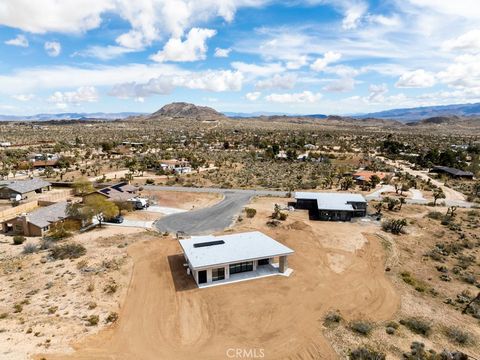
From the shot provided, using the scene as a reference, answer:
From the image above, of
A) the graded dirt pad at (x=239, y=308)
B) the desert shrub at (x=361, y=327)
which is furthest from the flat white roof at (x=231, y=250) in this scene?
the desert shrub at (x=361, y=327)

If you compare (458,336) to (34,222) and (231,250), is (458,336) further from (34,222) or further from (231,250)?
(34,222)

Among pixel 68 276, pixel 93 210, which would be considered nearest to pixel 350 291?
pixel 68 276

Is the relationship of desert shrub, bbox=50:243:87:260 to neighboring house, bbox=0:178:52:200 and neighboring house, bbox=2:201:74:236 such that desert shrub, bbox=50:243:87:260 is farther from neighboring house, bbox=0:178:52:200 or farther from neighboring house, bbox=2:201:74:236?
neighboring house, bbox=0:178:52:200

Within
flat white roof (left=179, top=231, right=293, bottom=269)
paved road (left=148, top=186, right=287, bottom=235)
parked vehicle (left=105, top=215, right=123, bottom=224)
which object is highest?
flat white roof (left=179, top=231, right=293, bottom=269)

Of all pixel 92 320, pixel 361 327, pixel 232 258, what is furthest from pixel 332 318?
pixel 92 320

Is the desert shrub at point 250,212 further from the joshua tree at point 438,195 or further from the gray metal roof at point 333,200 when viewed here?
the joshua tree at point 438,195

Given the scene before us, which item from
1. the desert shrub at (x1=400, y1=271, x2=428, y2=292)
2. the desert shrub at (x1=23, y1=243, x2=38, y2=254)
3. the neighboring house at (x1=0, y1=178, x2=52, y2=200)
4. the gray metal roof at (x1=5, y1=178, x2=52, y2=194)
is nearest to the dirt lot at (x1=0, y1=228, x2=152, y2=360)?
the desert shrub at (x1=23, y1=243, x2=38, y2=254)
